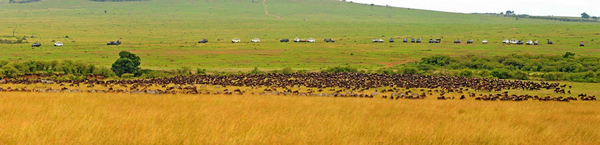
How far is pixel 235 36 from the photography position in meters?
125

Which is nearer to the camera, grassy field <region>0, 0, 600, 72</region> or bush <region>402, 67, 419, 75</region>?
bush <region>402, 67, 419, 75</region>

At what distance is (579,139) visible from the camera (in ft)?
35.1

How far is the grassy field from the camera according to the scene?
66562 mm

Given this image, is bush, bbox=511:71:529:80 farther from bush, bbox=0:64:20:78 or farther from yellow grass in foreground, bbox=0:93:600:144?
bush, bbox=0:64:20:78

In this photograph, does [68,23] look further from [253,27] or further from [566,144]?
[566,144]

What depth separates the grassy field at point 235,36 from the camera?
66.6 metres

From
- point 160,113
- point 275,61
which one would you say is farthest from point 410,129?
point 275,61

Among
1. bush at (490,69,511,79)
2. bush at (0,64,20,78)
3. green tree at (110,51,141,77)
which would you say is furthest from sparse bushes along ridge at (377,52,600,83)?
bush at (0,64,20,78)

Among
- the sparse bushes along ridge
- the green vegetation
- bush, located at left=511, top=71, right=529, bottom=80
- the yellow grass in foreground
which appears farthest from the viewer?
the green vegetation

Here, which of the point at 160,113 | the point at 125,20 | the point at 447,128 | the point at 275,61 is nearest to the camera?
the point at 447,128

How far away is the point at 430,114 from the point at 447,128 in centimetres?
348

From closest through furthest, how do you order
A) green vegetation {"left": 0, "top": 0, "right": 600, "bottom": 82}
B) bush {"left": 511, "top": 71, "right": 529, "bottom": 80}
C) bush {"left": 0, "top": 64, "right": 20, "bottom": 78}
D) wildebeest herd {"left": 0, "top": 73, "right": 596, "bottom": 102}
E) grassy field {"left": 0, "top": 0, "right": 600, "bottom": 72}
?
wildebeest herd {"left": 0, "top": 73, "right": 596, "bottom": 102}
bush {"left": 0, "top": 64, "right": 20, "bottom": 78}
bush {"left": 511, "top": 71, "right": 529, "bottom": 80}
green vegetation {"left": 0, "top": 0, "right": 600, "bottom": 82}
grassy field {"left": 0, "top": 0, "right": 600, "bottom": 72}

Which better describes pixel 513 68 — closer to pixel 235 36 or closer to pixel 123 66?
pixel 123 66

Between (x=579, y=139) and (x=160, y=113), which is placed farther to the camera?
(x=160, y=113)
